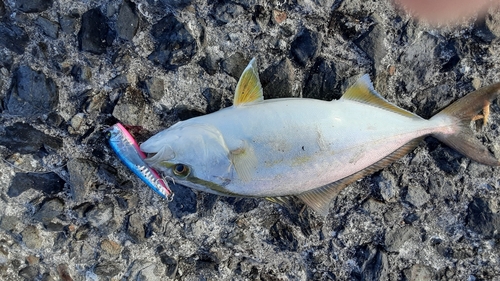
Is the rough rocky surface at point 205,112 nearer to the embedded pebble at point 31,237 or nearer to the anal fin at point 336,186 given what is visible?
the embedded pebble at point 31,237

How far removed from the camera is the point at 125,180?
2.44 metres

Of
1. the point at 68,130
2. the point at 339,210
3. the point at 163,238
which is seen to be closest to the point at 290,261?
the point at 339,210

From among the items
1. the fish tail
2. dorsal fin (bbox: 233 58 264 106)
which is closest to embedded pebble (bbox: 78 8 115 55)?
dorsal fin (bbox: 233 58 264 106)

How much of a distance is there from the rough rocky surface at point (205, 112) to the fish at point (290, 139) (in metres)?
0.18

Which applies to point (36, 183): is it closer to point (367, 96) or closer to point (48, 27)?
point (48, 27)

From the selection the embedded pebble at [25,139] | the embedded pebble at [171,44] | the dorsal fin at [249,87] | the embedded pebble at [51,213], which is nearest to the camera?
the dorsal fin at [249,87]

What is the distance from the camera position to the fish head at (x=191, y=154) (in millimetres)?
1955

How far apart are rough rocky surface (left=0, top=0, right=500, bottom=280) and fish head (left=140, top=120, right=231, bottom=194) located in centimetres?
38

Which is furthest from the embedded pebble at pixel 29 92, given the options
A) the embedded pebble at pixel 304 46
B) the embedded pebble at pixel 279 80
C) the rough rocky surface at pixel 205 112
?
the embedded pebble at pixel 304 46

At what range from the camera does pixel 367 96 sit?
2.25 metres

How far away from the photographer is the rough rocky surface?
2230mm

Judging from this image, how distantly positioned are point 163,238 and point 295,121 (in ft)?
4.15

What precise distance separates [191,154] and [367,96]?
1.12 meters

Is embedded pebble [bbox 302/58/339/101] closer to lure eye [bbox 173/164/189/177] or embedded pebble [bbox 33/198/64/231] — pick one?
lure eye [bbox 173/164/189/177]
